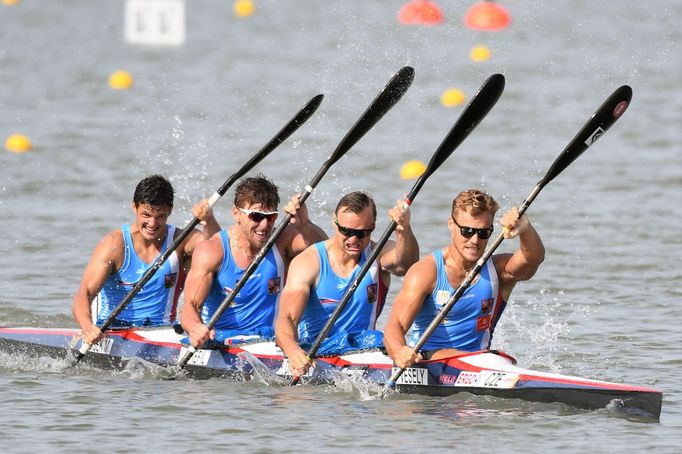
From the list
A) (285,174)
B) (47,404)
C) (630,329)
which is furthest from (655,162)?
(47,404)

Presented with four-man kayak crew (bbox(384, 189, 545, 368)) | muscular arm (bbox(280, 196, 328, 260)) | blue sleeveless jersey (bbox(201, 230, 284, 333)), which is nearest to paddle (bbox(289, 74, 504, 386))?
four-man kayak crew (bbox(384, 189, 545, 368))

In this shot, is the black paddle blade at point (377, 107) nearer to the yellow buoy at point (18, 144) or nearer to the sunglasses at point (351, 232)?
the sunglasses at point (351, 232)

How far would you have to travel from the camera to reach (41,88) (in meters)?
24.7

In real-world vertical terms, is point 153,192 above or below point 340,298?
above

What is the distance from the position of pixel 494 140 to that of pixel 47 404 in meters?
12.3

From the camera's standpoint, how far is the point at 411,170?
1773cm

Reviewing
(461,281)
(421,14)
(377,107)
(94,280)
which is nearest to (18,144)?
(94,280)

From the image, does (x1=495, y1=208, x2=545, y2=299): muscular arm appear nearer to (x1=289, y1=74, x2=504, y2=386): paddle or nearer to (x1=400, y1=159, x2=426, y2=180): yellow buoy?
(x1=289, y1=74, x2=504, y2=386): paddle

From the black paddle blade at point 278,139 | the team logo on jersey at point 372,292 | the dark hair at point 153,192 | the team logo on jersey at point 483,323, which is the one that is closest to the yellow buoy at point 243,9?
the black paddle blade at point 278,139

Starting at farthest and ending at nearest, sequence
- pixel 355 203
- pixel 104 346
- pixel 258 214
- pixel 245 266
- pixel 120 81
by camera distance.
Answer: pixel 120 81 → pixel 104 346 → pixel 245 266 → pixel 258 214 → pixel 355 203

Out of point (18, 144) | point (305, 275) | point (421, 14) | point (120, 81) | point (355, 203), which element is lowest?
point (305, 275)

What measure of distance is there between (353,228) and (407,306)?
0.63m

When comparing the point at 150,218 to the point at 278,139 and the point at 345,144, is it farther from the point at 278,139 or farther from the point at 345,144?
the point at 345,144

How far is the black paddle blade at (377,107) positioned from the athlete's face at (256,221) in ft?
2.32
